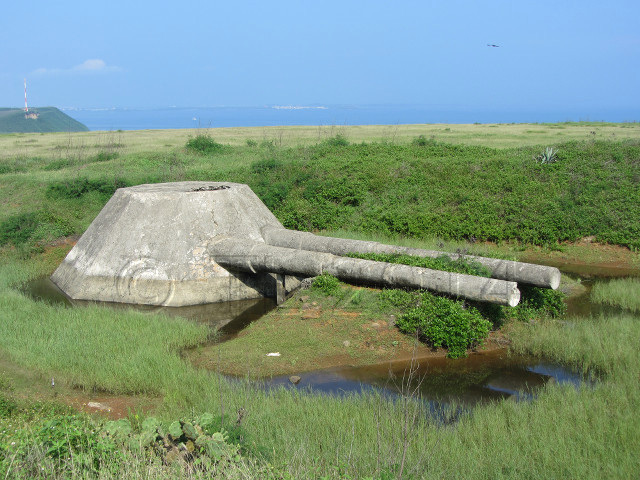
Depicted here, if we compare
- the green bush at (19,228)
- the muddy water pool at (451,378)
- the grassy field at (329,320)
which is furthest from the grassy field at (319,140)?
the muddy water pool at (451,378)

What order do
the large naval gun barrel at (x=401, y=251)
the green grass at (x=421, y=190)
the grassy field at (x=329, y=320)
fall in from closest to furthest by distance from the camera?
1. the grassy field at (x=329, y=320)
2. the large naval gun barrel at (x=401, y=251)
3. the green grass at (x=421, y=190)

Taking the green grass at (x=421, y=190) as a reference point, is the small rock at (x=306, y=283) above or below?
below

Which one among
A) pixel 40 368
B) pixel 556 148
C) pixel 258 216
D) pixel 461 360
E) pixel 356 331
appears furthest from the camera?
pixel 556 148

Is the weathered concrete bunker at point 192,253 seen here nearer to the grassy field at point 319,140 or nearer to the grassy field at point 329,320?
the grassy field at point 329,320

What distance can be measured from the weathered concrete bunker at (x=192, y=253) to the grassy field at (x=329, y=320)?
1179mm

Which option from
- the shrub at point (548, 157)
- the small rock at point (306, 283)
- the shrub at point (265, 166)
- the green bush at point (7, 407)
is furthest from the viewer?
the shrub at point (265, 166)

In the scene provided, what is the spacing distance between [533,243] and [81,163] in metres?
19.7

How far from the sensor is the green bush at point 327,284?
1170 cm

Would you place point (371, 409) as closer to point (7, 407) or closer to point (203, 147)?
point (7, 407)

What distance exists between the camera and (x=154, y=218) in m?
13.5

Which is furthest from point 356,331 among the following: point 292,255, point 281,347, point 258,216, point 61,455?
point 61,455

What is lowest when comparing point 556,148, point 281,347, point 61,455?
point 281,347

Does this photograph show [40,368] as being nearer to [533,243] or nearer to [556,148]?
[533,243]

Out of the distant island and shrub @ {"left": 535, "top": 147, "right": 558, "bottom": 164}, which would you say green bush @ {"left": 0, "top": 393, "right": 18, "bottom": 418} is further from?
the distant island
